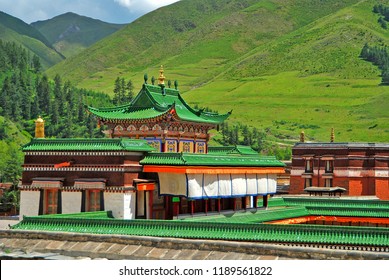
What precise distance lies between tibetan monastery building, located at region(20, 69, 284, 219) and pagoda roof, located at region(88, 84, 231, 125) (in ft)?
0.24

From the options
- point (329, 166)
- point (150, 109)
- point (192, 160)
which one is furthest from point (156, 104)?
point (329, 166)

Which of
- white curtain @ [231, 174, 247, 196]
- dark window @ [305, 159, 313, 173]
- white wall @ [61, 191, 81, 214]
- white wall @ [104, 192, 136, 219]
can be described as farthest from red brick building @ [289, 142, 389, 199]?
white wall @ [61, 191, 81, 214]

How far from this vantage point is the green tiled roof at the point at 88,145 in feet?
126

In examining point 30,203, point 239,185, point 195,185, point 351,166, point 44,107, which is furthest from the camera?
point 44,107

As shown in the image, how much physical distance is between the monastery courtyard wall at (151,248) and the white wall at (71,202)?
7595 millimetres

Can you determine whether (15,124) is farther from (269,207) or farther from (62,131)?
(269,207)

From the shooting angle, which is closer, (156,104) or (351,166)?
(156,104)

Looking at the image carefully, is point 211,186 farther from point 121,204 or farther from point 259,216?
point 121,204

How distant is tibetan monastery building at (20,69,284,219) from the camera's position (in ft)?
126

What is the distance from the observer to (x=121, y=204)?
38125mm

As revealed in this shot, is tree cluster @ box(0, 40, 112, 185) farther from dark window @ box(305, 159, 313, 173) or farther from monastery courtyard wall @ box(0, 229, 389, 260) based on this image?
monastery courtyard wall @ box(0, 229, 389, 260)

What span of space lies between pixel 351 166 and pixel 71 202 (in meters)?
41.2

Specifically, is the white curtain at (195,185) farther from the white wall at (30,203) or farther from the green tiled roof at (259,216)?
the white wall at (30,203)

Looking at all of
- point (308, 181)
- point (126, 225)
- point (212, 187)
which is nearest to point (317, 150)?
point (308, 181)
